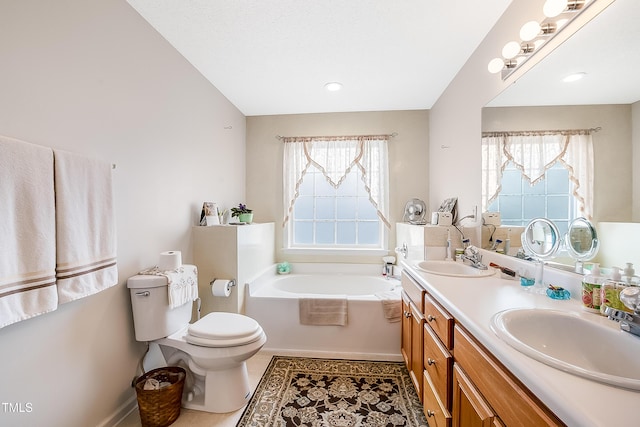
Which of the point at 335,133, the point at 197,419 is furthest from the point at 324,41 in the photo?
the point at 197,419

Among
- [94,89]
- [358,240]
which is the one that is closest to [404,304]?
[358,240]

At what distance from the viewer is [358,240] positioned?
3271 millimetres

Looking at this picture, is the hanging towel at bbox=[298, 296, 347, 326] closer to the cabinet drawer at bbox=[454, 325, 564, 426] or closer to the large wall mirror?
the cabinet drawer at bbox=[454, 325, 564, 426]

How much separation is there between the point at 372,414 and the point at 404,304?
2.49ft

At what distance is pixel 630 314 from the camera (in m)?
0.79

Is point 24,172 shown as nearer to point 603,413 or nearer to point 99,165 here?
point 99,165

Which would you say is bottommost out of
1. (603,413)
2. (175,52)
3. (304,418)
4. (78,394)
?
(304,418)

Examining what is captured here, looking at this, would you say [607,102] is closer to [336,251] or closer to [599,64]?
[599,64]

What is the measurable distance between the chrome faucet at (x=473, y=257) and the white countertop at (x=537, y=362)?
0.31 meters

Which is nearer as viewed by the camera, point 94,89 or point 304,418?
point 94,89

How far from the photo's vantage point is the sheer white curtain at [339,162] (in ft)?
10.2

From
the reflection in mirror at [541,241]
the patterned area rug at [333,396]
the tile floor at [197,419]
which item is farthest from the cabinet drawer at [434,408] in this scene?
the tile floor at [197,419]

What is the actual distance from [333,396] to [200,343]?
97cm

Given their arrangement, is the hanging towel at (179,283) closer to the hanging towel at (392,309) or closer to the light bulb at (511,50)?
the hanging towel at (392,309)
